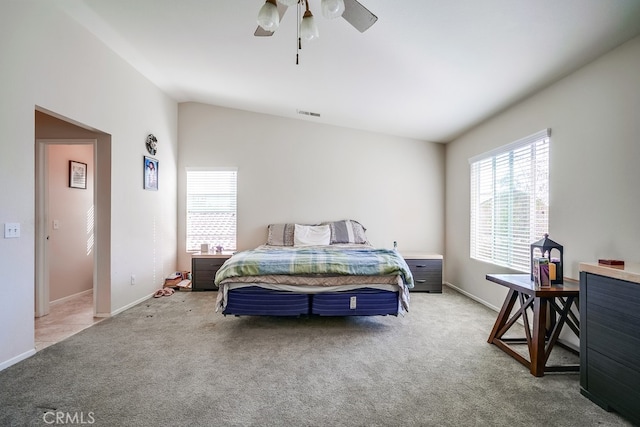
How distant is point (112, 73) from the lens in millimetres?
3340

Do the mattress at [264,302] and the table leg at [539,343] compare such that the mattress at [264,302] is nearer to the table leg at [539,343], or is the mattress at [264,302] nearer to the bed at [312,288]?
the bed at [312,288]

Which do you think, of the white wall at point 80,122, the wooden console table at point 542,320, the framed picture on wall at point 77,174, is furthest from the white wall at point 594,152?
the framed picture on wall at point 77,174

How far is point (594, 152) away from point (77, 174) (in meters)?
5.87

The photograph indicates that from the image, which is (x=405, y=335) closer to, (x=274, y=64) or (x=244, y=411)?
(x=244, y=411)

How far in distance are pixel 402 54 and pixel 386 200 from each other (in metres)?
2.78

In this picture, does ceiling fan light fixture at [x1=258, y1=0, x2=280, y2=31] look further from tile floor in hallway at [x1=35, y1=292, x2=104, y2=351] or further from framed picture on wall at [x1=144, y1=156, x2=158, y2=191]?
tile floor in hallway at [x1=35, y1=292, x2=104, y2=351]

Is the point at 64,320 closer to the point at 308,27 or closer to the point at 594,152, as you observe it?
the point at 308,27

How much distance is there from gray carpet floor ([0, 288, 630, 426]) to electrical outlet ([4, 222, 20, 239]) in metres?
0.99

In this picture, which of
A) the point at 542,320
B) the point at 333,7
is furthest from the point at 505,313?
the point at 333,7

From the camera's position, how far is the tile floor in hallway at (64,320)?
8.91 feet

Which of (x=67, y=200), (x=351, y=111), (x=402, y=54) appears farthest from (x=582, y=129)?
(x=67, y=200)

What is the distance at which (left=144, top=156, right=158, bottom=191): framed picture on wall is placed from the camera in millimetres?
4020

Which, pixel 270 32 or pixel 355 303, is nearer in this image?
pixel 270 32

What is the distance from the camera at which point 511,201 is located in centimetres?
333
